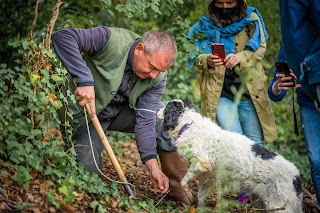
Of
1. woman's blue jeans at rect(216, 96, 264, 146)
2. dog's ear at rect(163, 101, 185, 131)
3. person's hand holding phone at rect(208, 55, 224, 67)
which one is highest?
person's hand holding phone at rect(208, 55, 224, 67)

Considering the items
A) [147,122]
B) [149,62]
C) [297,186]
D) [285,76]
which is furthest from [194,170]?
[285,76]

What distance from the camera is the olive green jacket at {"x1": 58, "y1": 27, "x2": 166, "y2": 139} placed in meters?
5.84

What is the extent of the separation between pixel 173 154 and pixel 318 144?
174 cm

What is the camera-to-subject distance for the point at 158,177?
18.7ft

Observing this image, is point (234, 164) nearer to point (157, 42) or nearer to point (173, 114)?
point (173, 114)

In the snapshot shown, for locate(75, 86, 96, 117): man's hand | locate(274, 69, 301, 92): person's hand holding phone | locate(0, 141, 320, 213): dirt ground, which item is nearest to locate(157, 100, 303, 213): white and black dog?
locate(0, 141, 320, 213): dirt ground

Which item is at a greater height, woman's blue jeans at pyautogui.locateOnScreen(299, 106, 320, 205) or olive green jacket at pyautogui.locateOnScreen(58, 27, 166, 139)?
olive green jacket at pyautogui.locateOnScreen(58, 27, 166, 139)

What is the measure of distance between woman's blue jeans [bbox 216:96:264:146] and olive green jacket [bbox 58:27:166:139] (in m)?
1.14

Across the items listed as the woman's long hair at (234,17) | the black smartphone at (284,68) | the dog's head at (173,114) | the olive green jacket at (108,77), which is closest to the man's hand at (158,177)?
the dog's head at (173,114)

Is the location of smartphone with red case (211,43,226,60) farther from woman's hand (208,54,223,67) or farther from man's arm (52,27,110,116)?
man's arm (52,27,110,116)

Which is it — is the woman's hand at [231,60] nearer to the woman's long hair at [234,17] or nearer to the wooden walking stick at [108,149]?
the woman's long hair at [234,17]

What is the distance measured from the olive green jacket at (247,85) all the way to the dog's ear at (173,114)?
0.70m

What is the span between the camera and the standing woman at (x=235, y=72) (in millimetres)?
6602

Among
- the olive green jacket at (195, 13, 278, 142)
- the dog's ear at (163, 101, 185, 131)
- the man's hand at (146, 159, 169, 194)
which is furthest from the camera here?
the olive green jacket at (195, 13, 278, 142)
